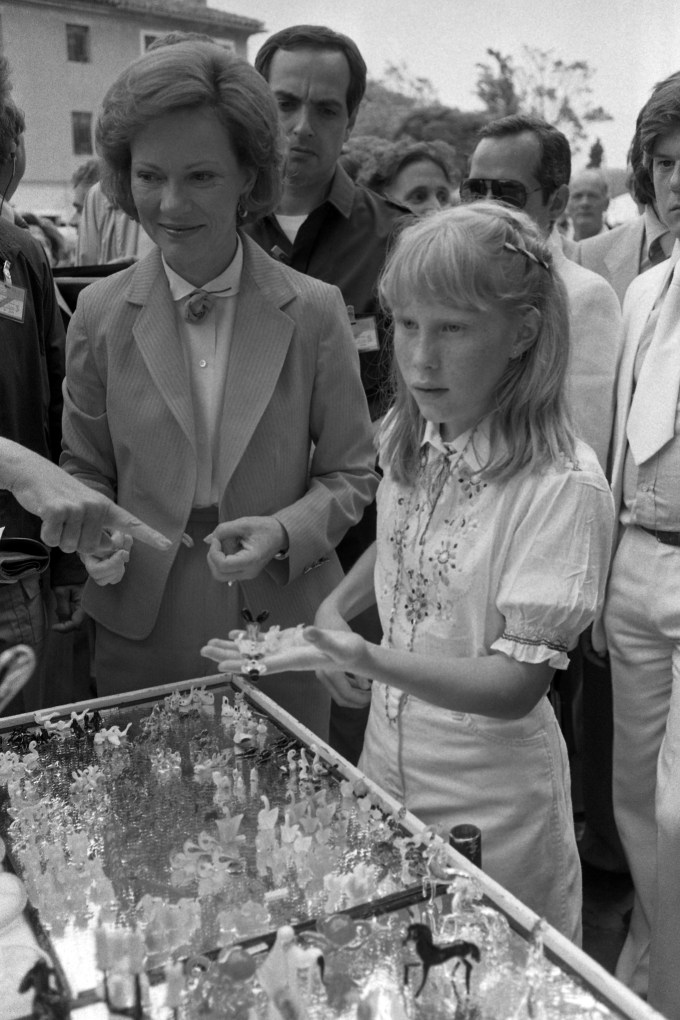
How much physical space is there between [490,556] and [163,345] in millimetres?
775

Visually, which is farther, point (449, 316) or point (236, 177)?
point (236, 177)

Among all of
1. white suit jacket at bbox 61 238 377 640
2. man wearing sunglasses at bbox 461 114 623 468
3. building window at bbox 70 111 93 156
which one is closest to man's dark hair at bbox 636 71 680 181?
man wearing sunglasses at bbox 461 114 623 468

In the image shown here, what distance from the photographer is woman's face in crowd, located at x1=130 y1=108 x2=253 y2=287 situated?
5.91ft

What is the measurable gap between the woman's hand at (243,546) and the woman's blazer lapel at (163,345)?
0.19 m

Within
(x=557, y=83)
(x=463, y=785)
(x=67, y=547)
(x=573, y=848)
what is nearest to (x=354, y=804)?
(x=463, y=785)

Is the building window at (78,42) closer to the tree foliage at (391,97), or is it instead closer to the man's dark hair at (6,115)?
the tree foliage at (391,97)

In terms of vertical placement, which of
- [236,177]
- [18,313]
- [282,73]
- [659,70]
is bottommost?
[18,313]

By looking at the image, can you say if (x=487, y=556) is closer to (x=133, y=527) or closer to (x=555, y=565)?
(x=555, y=565)

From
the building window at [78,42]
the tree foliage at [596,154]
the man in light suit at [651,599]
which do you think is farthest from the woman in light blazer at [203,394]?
the tree foliage at [596,154]

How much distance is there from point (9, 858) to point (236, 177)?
1276 millimetres

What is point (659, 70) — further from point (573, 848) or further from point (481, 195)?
point (573, 848)

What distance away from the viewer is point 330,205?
108 inches

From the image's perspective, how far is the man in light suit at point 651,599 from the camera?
2012 mm

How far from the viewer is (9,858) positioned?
4.45 feet
